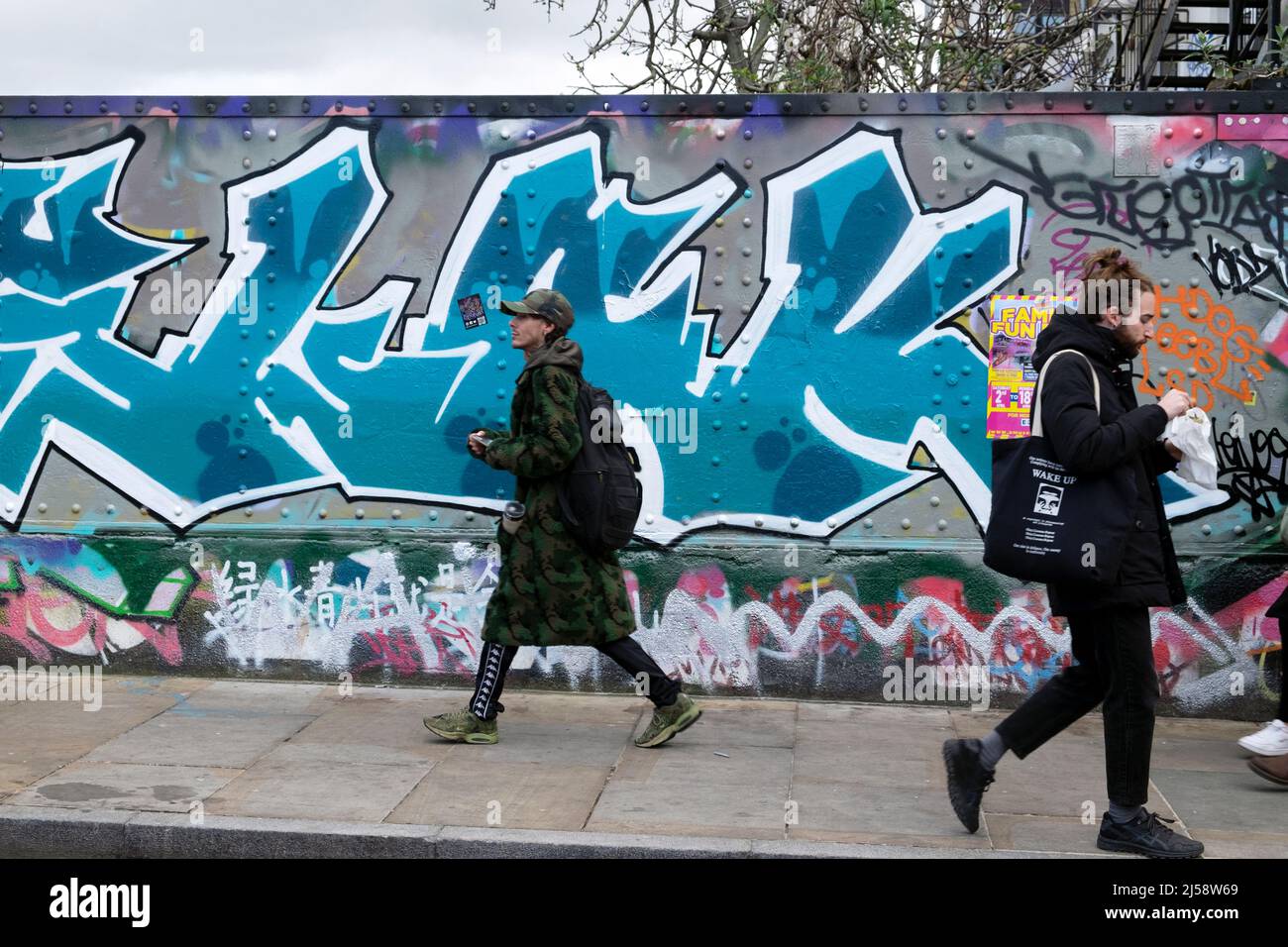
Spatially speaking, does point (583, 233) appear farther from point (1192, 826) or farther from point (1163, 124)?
point (1192, 826)

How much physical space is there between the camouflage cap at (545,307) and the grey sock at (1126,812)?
2.96 m

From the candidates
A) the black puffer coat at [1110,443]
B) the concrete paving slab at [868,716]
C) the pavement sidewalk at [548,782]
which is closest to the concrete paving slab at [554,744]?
the pavement sidewalk at [548,782]

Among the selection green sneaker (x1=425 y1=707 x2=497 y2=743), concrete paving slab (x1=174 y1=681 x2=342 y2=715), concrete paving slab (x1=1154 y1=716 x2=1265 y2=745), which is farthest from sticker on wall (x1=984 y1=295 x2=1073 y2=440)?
concrete paving slab (x1=174 y1=681 x2=342 y2=715)

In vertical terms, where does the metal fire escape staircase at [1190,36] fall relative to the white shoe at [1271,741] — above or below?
above

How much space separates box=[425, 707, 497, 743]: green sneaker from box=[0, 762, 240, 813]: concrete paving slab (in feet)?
2.88

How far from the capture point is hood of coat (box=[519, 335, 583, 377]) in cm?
610

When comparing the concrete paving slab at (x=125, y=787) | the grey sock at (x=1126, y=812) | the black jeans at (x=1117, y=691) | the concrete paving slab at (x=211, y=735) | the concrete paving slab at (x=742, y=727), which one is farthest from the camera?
the concrete paving slab at (x=742, y=727)

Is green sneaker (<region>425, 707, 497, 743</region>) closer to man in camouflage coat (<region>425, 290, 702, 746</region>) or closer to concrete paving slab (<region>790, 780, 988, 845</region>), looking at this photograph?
man in camouflage coat (<region>425, 290, 702, 746</region>)

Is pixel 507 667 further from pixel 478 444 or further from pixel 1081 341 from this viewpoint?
pixel 1081 341

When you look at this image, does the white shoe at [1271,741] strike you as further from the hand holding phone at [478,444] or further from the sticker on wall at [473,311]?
the sticker on wall at [473,311]

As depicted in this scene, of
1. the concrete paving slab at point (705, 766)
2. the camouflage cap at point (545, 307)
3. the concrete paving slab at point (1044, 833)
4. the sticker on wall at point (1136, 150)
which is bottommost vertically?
the concrete paving slab at point (1044, 833)

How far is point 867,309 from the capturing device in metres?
6.96

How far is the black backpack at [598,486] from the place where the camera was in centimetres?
609

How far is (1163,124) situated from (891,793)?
11.1ft
